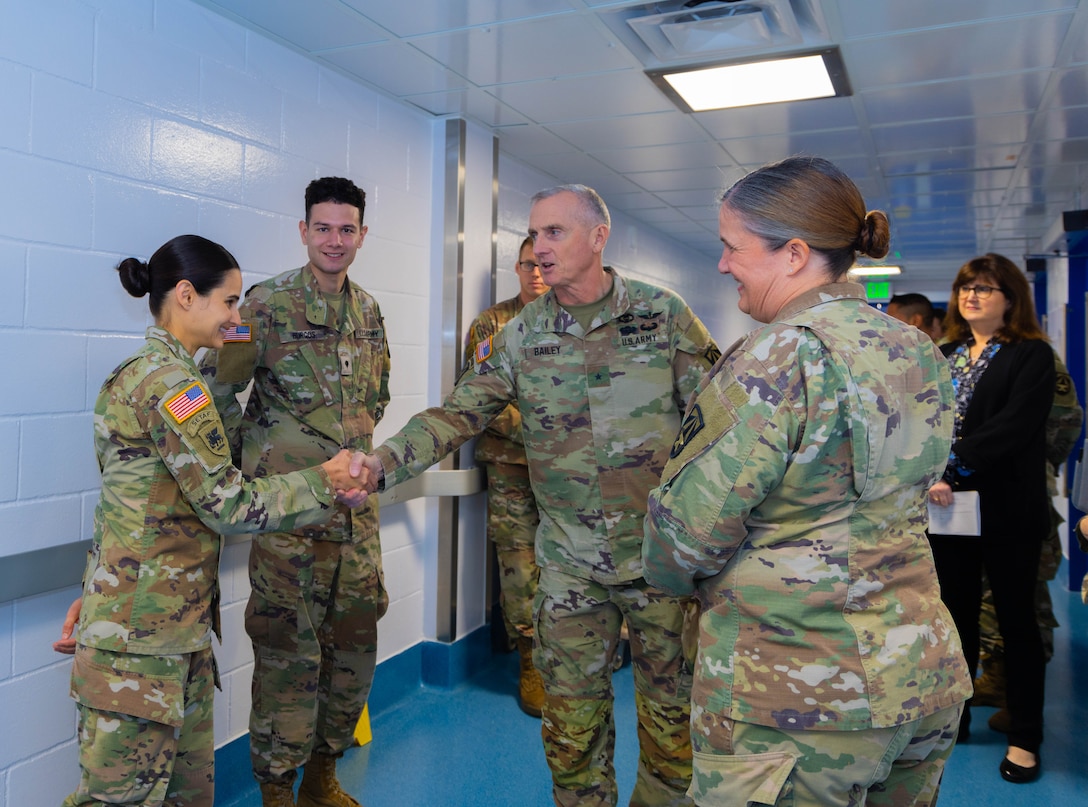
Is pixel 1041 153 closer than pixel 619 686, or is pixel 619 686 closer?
pixel 619 686

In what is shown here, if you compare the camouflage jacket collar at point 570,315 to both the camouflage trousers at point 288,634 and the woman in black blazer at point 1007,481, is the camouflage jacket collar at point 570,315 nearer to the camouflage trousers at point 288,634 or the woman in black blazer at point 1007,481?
the camouflage trousers at point 288,634

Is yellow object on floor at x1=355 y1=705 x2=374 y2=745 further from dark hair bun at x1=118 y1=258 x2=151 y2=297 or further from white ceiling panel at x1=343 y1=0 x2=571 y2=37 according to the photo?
white ceiling panel at x1=343 y1=0 x2=571 y2=37

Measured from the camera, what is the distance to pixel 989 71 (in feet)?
10.2

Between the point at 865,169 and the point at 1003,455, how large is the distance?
2.33 meters

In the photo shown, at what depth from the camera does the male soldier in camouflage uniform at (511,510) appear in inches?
150

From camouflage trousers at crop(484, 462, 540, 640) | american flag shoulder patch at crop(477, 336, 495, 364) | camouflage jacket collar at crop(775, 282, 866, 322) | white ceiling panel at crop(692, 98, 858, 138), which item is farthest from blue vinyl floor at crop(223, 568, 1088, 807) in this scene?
white ceiling panel at crop(692, 98, 858, 138)

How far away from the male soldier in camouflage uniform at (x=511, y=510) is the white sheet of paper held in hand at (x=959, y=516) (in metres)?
1.66

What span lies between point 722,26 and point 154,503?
2196 mm

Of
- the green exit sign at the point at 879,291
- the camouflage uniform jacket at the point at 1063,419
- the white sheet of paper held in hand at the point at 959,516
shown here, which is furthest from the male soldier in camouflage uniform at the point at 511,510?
the green exit sign at the point at 879,291

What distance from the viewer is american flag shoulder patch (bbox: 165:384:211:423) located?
1761mm

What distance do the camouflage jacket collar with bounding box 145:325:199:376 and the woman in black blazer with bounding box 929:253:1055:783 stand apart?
8.00ft

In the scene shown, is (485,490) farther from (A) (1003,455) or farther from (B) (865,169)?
(B) (865,169)

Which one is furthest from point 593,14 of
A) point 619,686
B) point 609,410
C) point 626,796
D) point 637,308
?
point 619,686

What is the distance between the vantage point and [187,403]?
178 cm
